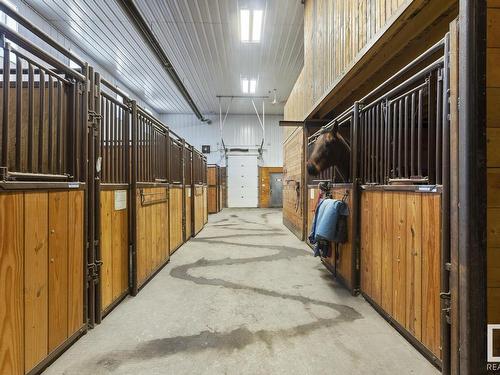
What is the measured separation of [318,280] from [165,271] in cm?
186

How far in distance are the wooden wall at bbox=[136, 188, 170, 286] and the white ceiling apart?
3943 mm

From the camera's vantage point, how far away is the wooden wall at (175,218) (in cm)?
440

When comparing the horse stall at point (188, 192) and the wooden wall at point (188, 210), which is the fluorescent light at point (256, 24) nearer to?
the horse stall at point (188, 192)

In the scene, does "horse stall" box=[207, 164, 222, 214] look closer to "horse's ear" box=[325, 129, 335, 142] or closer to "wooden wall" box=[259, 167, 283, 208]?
"wooden wall" box=[259, 167, 283, 208]

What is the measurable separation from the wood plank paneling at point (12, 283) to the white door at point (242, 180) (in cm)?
1281

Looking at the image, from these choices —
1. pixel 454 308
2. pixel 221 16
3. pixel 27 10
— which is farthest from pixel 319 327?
pixel 27 10

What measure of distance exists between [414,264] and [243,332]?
4.09 ft

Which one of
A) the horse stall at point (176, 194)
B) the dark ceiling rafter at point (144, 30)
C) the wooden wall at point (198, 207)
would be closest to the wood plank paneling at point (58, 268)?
the horse stall at point (176, 194)

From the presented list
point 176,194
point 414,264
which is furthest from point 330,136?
point 176,194

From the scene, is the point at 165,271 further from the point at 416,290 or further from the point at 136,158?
the point at 416,290

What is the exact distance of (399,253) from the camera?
209 cm

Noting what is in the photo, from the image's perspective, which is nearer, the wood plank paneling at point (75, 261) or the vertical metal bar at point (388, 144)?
the wood plank paneling at point (75, 261)

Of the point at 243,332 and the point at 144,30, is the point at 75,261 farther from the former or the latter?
the point at 144,30

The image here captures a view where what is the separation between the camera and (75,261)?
75.3 inches
